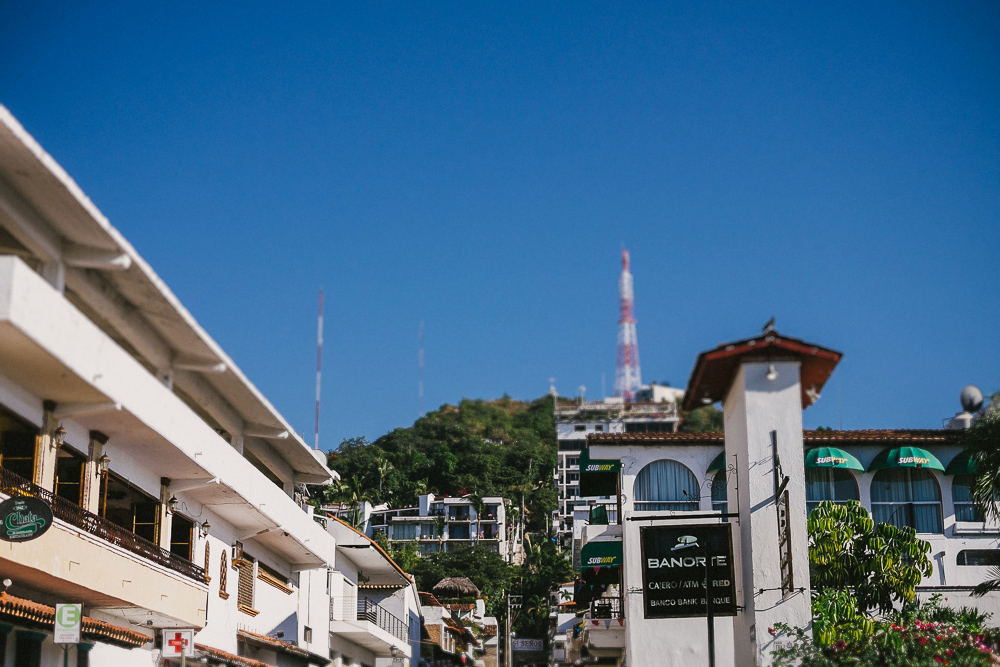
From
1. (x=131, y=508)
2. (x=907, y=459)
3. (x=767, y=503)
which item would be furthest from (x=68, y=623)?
(x=907, y=459)

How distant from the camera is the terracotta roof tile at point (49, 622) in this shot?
15.5 metres

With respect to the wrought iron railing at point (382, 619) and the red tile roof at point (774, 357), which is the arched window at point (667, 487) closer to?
the wrought iron railing at point (382, 619)

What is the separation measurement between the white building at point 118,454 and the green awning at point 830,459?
54.9 feet

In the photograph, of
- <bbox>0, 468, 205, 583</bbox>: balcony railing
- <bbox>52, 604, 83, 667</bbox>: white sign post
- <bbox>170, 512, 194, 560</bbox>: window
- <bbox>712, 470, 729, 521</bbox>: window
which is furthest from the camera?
<bbox>712, 470, 729, 521</bbox>: window

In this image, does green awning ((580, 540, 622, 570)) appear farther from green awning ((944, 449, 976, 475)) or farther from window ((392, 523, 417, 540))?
window ((392, 523, 417, 540))

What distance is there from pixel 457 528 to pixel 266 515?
8549 cm

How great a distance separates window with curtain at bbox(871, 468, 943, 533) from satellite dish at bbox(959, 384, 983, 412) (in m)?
5.70

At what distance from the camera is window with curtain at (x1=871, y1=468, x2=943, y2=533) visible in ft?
126

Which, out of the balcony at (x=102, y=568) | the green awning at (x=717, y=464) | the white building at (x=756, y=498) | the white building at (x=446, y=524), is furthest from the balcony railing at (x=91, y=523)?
the white building at (x=446, y=524)

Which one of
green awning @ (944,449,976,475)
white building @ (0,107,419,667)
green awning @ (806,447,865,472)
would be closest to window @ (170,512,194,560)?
white building @ (0,107,419,667)

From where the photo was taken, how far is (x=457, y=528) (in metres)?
111

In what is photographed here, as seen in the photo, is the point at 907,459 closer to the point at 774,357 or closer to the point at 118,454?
the point at 774,357

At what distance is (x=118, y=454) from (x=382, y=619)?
2517 centimetres

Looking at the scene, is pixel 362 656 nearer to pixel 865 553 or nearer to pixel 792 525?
pixel 865 553
